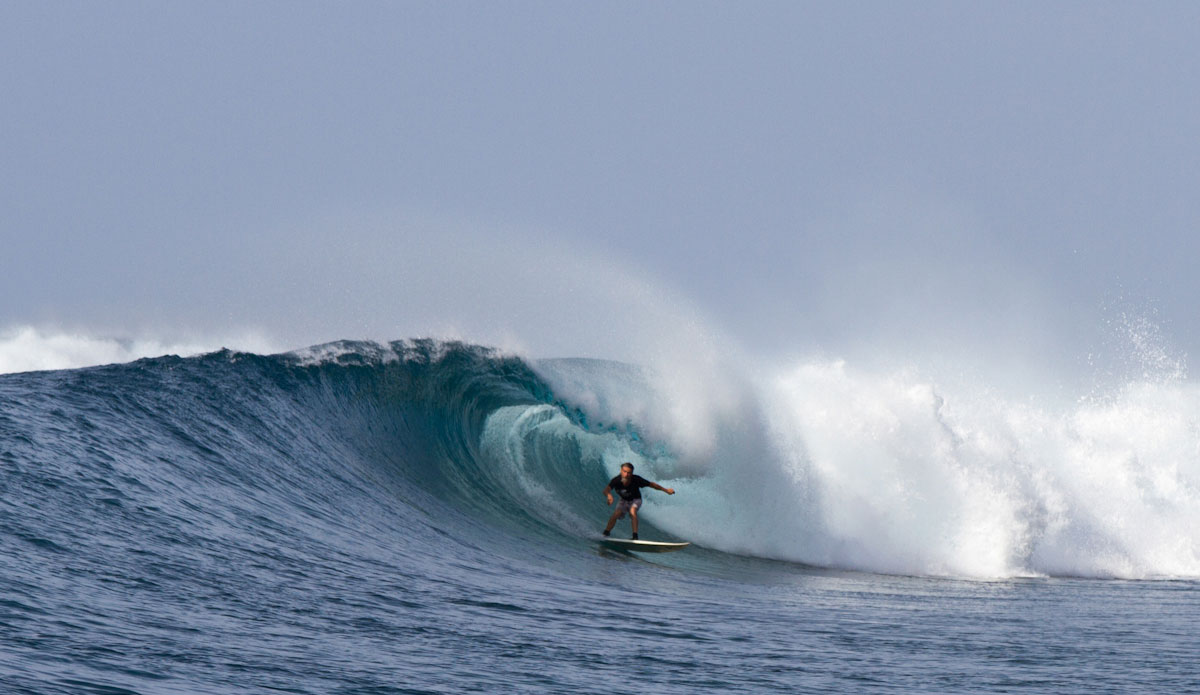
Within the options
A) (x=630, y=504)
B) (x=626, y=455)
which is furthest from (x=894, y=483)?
(x=626, y=455)

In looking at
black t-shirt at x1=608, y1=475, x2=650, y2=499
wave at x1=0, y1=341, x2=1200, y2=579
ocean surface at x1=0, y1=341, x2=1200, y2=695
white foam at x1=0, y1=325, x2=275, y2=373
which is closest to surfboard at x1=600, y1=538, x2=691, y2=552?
ocean surface at x1=0, y1=341, x2=1200, y2=695

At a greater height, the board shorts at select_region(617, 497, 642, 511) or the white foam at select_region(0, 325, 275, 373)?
the white foam at select_region(0, 325, 275, 373)

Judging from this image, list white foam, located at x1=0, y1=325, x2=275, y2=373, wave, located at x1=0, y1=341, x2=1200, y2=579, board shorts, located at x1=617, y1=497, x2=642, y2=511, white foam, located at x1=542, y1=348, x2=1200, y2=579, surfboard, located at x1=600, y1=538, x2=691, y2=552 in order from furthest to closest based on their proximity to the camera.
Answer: white foam, located at x1=0, y1=325, x2=275, y2=373, white foam, located at x1=542, y1=348, x2=1200, y2=579, board shorts, located at x1=617, y1=497, x2=642, y2=511, surfboard, located at x1=600, y1=538, x2=691, y2=552, wave, located at x1=0, y1=341, x2=1200, y2=579

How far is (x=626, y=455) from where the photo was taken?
17.5 m

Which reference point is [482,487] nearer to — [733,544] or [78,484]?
[733,544]

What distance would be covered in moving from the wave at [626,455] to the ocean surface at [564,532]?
5 cm

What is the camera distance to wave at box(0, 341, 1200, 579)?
12.3 meters

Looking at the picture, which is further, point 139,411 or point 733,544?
point 733,544

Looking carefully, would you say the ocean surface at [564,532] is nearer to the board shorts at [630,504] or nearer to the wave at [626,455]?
the wave at [626,455]

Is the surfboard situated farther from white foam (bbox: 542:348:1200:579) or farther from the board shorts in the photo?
white foam (bbox: 542:348:1200:579)

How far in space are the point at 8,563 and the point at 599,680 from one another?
3880mm

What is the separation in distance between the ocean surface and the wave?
48 mm

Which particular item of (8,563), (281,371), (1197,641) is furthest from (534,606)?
(281,371)

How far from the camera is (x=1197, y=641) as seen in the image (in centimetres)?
891
